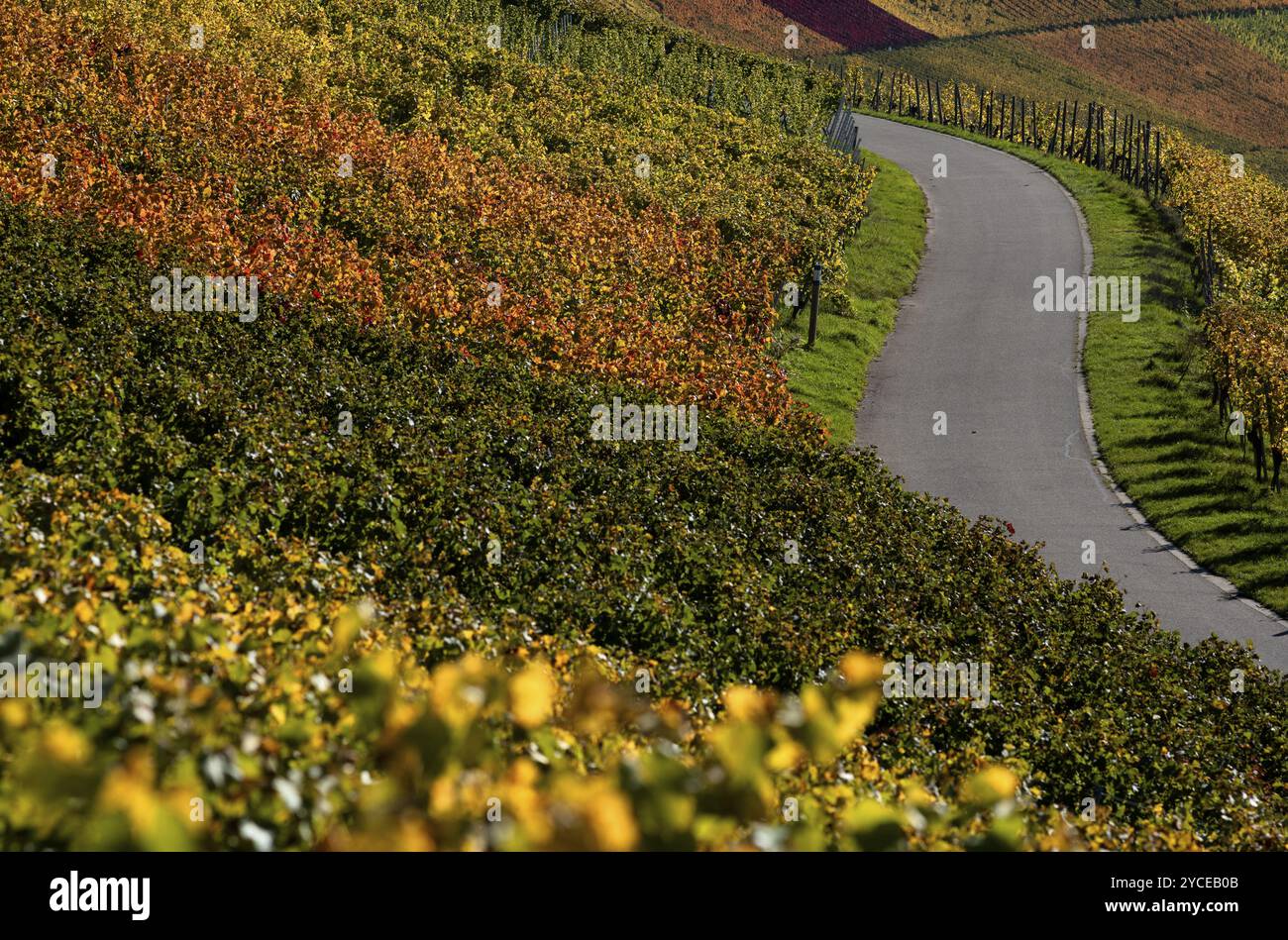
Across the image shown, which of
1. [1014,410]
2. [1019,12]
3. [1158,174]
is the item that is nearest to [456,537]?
[1014,410]

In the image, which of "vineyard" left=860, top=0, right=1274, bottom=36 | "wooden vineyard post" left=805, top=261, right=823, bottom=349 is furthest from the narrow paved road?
"vineyard" left=860, top=0, right=1274, bottom=36

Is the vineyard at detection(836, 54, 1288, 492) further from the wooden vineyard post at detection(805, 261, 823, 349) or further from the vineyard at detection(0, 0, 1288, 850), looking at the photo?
the wooden vineyard post at detection(805, 261, 823, 349)

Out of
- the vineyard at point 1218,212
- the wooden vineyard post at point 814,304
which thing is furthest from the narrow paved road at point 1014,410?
the vineyard at point 1218,212

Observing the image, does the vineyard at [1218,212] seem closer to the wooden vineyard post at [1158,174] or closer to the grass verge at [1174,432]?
the wooden vineyard post at [1158,174]

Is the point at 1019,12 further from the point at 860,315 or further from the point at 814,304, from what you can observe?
the point at 814,304

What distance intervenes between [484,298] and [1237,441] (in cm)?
1330

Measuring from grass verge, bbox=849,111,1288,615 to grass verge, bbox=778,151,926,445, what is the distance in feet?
13.6

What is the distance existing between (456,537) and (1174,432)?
16523 millimetres

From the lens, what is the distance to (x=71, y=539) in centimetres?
631

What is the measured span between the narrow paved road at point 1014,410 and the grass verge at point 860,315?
1.13 feet

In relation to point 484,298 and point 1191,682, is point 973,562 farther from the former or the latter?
point 484,298

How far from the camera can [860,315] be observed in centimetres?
2677

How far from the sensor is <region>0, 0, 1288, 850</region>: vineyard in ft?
10.3
